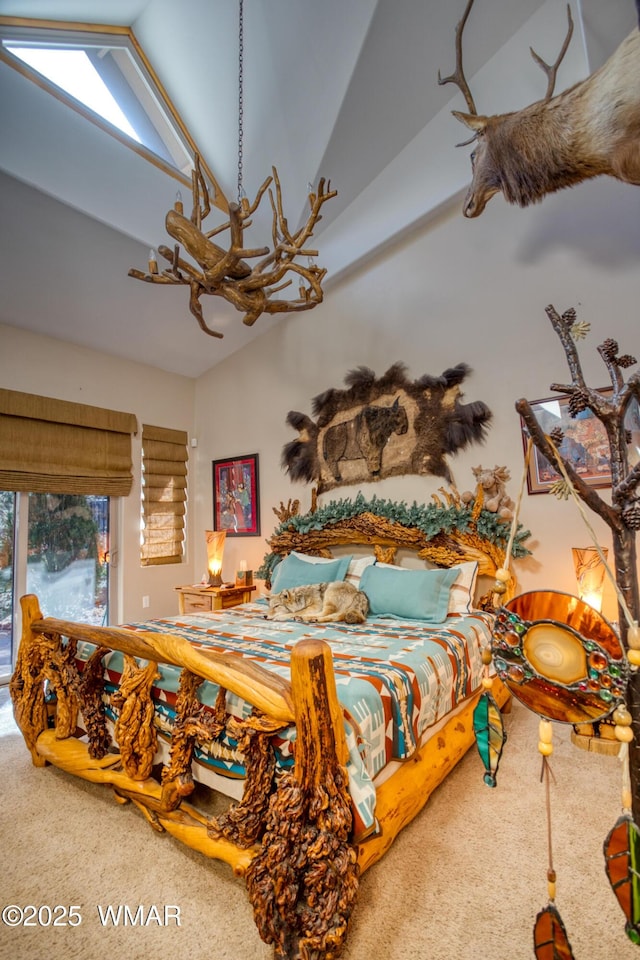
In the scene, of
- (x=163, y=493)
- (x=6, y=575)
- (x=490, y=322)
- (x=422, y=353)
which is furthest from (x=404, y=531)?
(x=6, y=575)

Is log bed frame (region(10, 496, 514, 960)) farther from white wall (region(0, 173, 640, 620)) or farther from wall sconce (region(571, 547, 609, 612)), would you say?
white wall (region(0, 173, 640, 620))

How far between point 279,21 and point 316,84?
348mm

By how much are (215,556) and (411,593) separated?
2.21m

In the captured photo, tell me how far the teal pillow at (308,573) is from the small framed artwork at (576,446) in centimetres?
145

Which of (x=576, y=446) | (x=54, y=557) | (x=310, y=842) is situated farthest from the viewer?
(x=54, y=557)

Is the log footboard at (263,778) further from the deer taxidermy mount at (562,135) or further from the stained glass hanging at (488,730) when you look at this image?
the deer taxidermy mount at (562,135)

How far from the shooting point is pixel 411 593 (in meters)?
2.84

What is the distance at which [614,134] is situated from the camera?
1982 mm

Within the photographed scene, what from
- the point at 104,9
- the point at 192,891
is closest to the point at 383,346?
the point at 104,9

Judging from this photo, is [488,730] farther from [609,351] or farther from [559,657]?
[609,351]

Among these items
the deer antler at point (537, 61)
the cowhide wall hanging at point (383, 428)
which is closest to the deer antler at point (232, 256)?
the deer antler at point (537, 61)

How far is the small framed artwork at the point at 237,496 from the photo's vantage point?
464cm

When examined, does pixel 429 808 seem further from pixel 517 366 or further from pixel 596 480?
pixel 517 366

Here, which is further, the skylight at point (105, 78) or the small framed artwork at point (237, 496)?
the small framed artwork at point (237, 496)
